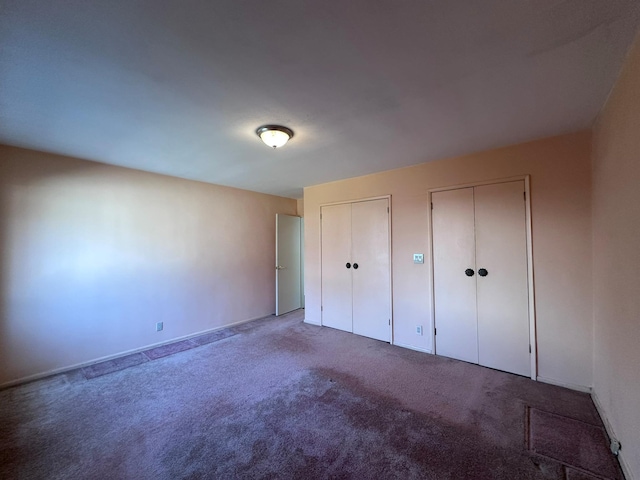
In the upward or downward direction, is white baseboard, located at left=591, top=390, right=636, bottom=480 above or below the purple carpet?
above

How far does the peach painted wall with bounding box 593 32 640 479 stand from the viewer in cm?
140

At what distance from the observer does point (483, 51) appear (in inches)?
54.7

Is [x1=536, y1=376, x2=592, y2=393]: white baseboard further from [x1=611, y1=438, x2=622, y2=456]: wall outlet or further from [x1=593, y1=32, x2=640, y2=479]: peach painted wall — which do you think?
[x1=611, y1=438, x2=622, y2=456]: wall outlet

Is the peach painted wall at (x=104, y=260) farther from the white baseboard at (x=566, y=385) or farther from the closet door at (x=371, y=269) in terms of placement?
the white baseboard at (x=566, y=385)

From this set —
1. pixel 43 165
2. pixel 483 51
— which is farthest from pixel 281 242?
pixel 483 51

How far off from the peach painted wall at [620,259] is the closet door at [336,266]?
2688 millimetres

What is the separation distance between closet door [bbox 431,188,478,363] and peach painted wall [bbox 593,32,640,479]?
3.23ft

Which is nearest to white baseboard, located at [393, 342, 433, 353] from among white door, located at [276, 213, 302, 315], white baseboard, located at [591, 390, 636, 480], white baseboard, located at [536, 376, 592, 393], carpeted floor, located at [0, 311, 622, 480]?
carpeted floor, located at [0, 311, 622, 480]

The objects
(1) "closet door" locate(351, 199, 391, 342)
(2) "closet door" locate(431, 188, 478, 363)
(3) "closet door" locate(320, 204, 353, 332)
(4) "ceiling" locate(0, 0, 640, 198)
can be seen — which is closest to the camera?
(4) "ceiling" locate(0, 0, 640, 198)

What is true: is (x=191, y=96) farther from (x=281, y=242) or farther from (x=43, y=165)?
(x=281, y=242)

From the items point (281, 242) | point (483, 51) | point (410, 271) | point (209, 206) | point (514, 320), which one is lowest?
point (514, 320)

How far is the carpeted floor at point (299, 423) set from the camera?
1594mm

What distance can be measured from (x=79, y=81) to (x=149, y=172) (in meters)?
2.17

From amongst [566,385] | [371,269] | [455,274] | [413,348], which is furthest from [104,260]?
[566,385]
